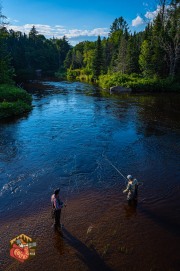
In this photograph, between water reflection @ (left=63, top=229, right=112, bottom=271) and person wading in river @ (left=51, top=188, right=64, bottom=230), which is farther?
person wading in river @ (left=51, top=188, right=64, bottom=230)

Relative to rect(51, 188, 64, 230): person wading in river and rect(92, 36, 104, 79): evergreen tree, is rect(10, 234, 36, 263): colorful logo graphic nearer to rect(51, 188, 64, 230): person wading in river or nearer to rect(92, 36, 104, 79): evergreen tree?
rect(51, 188, 64, 230): person wading in river

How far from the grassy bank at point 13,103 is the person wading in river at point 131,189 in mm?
19084

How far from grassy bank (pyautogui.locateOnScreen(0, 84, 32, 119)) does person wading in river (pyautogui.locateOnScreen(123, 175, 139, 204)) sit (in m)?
19.1

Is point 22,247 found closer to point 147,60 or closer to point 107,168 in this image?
point 107,168

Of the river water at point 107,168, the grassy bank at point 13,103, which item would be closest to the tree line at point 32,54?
the grassy bank at point 13,103

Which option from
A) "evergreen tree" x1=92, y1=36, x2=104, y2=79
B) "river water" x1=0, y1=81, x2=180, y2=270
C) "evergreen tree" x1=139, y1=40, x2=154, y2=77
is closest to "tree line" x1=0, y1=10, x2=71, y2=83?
"evergreen tree" x1=92, y1=36, x2=104, y2=79

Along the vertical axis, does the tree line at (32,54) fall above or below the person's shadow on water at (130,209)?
above

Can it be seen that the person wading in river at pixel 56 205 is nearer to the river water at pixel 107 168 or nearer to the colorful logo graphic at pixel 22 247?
the colorful logo graphic at pixel 22 247

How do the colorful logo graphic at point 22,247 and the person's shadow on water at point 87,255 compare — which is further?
the colorful logo graphic at point 22,247

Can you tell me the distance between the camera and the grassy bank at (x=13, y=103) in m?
27.0

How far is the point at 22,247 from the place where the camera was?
9438 mm

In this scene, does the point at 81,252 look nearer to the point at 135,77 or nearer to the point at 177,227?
the point at 177,227

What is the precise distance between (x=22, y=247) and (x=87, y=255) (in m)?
2.67

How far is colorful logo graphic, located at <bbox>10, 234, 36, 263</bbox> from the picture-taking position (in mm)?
8719
